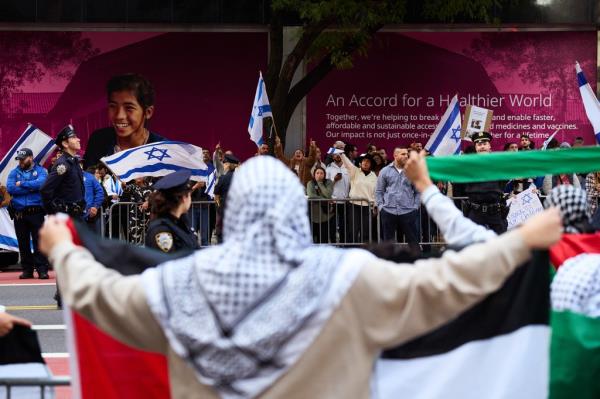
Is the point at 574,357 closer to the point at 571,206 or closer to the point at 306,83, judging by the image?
the point at 571,206

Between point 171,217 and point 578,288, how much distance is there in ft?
9.97

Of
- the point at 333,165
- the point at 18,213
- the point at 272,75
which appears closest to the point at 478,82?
the point at 272,75

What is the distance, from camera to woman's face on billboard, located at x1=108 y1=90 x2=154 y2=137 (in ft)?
79.8

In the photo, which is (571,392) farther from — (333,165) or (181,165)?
(333,165)

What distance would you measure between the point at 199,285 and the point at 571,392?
192cm

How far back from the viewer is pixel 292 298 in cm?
353

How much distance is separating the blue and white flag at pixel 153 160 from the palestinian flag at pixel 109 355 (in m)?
10.7

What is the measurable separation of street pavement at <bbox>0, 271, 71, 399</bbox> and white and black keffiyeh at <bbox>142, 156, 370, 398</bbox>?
3814 mm

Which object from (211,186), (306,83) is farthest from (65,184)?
(306,83)

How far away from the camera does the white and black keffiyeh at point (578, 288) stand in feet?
16.4

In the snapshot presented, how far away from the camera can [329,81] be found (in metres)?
28.5

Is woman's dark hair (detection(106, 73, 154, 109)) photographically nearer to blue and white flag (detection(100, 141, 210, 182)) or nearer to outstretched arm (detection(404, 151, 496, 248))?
blue and white flag (detection(100, 141, 210, 182))

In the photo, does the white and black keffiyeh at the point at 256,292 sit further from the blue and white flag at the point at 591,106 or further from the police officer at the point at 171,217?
the blue and white flag at the point at 591,106

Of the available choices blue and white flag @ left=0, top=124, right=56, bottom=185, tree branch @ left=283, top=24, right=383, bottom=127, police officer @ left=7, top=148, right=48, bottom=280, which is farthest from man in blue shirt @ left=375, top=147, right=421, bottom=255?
tree branch @ left=283, top=24, right=383, bottom=127
